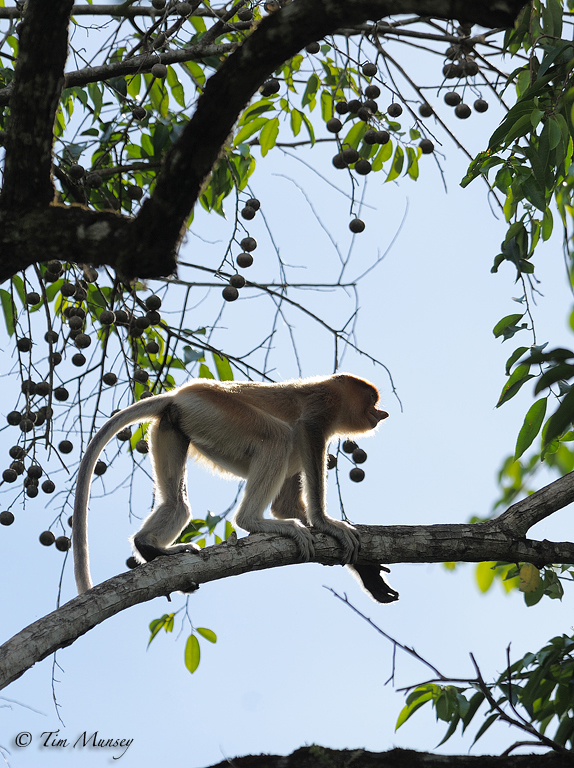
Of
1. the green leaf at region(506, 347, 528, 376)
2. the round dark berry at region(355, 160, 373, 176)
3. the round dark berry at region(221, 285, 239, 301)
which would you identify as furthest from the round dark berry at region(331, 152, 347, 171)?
the green leaf at region(506, 347, 528, 376)

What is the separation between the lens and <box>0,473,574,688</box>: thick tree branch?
109 inches

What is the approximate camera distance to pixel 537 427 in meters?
2.86

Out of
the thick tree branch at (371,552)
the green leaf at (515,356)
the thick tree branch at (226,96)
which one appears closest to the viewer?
the thick tree branch at (226,96)

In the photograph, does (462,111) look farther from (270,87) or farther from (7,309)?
(7,309)

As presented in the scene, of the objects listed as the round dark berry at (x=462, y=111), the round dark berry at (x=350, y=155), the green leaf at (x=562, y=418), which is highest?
the round dark berry at (x=462, y=111)

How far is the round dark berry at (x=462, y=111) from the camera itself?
166 inches

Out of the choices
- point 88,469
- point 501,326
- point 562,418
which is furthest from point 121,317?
point 562,418

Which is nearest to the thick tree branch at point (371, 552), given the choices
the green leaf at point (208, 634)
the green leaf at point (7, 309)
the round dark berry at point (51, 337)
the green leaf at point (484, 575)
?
the green leaf at point (484, 575)

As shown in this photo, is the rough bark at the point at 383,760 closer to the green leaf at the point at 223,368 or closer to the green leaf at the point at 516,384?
the green leaf at the point at 516,384

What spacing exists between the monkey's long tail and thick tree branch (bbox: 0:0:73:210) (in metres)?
1.45

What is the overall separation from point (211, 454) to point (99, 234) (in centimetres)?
195

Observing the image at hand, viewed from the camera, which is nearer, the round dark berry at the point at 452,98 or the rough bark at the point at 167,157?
the rough bark at the point at 167,157

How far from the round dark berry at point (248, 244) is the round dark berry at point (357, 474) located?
4.15 feet

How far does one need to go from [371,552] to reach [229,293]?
4.79ft
